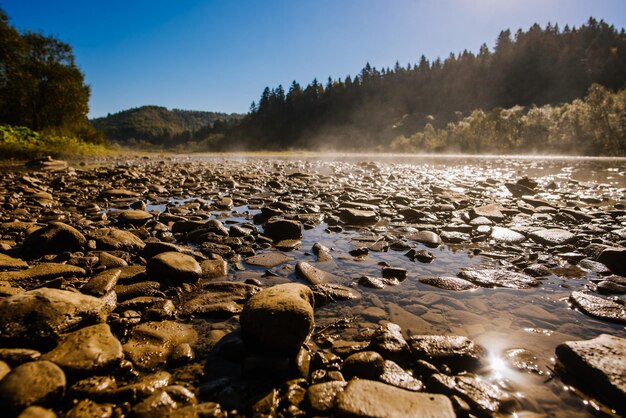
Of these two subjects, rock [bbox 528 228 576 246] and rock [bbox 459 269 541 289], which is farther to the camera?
rock [bbox 528 228 576 246]

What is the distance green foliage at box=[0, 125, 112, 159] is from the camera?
19.9 metres

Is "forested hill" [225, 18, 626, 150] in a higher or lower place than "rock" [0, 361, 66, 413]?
higher

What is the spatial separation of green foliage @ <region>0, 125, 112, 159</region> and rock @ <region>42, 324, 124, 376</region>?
79.3ft

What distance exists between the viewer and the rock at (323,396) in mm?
1871

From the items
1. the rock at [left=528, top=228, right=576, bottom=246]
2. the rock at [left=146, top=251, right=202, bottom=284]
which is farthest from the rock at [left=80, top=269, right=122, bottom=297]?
the rock at [left=528, top=228, right=576, bottom=246]

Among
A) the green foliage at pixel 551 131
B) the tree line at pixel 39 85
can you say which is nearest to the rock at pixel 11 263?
the tree line at pixel 39 85

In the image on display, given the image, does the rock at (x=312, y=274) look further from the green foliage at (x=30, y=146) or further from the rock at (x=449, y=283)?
the green foliage at (x=30, y=146)

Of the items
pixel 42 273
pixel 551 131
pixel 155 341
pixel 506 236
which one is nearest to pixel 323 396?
pixel 155 341

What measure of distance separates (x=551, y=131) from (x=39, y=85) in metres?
71.8

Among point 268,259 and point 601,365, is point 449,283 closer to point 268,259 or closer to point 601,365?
point 601,365

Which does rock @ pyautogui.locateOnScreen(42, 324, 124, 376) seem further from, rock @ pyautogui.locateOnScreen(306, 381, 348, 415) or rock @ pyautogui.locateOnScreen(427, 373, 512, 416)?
rock @ pyautogui.locateOnScreen(427, 373, 512, 416)

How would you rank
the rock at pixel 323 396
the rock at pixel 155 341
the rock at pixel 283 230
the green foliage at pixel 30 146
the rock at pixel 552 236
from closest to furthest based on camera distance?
the rock at pixel 323 396
the rock at pixel 155 341
the rock at pixel 552 236
the rock at pixel 283 230
the green foliage at pixel 30 146

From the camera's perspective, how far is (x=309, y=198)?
9609mm

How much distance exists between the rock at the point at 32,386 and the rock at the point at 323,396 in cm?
144
